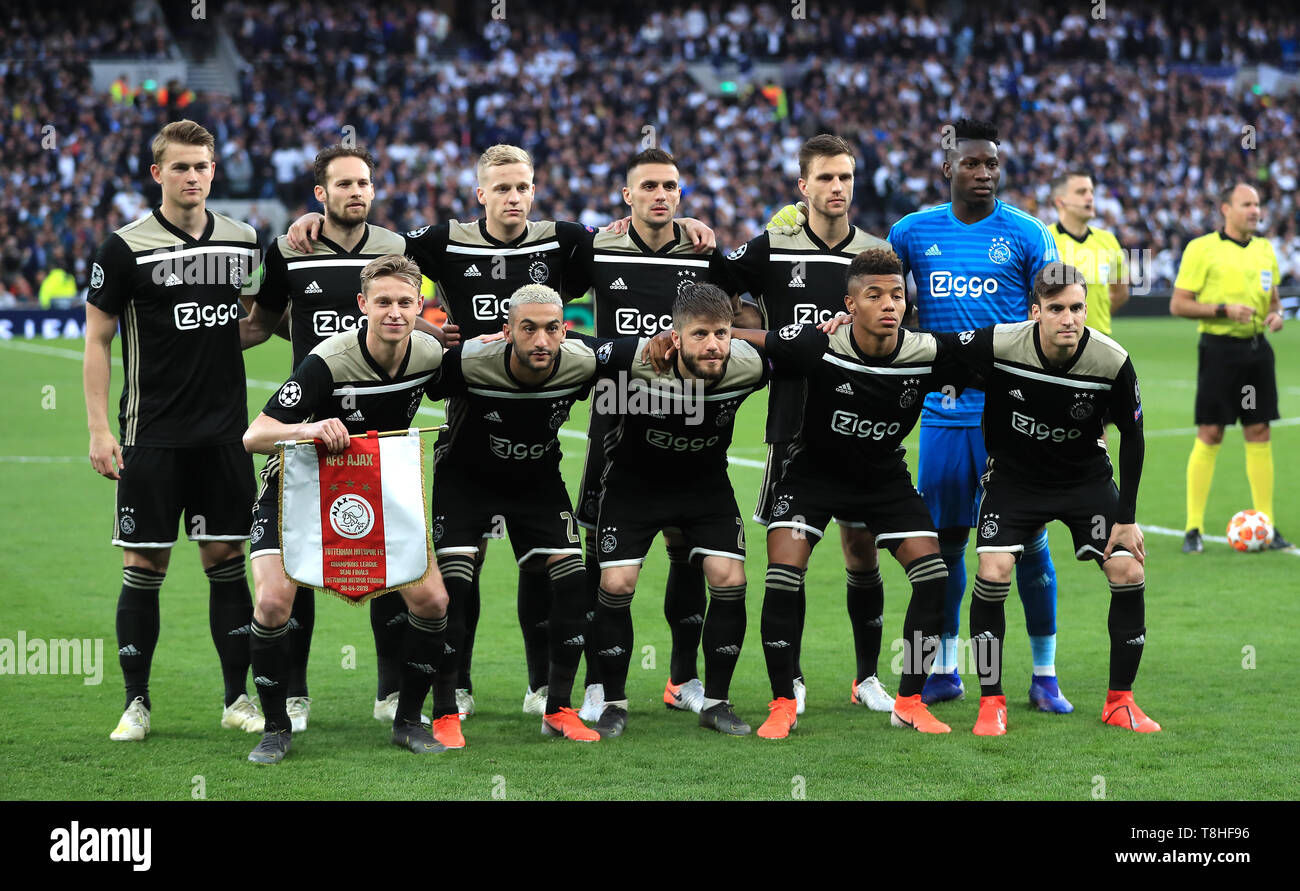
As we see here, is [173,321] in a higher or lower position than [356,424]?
higher

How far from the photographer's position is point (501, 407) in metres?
6.08

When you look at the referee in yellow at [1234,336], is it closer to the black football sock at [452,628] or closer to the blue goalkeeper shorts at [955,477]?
the blue goalkeeper shorts at [955,477]

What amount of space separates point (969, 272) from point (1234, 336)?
4.67m

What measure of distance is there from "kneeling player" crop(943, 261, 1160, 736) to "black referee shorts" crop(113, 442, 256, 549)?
10.1 ft

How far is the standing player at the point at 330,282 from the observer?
6422 mm

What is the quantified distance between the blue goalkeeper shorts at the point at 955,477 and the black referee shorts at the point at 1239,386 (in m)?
4.40

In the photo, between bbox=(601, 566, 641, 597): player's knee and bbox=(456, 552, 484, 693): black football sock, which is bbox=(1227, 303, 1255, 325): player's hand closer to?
bbox=(601, 566, 641, 597): player's knee

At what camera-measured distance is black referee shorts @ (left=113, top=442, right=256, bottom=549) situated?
20.1ft

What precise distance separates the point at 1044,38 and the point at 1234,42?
214 inches

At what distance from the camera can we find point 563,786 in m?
5.33

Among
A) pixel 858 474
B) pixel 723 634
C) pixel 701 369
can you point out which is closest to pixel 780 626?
pixel 723 634

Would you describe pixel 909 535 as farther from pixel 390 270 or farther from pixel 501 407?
pixel 390 270

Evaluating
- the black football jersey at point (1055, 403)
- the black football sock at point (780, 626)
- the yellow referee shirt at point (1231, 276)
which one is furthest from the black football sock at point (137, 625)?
the yellow referee shirt at point (1231, 276)
